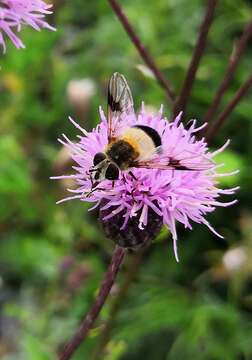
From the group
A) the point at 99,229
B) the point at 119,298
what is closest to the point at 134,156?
the point at 119,298

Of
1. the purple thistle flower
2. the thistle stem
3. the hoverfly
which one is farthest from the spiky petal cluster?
the thistle stem

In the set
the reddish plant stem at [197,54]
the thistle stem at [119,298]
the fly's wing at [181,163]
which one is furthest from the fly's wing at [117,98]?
the thistle stem at [119,298]

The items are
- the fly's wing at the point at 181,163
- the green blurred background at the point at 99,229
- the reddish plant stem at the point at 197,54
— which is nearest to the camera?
the fly's wing at the point at 181,163

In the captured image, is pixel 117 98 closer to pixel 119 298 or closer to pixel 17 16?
pixel 17 16

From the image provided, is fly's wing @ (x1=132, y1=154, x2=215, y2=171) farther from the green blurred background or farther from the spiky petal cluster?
the green blurred background

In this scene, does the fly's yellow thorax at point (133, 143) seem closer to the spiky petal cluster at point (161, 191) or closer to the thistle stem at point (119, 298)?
the spiky petal cluster at point (161, 191)

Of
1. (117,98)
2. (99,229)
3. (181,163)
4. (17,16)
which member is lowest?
(99,229)
